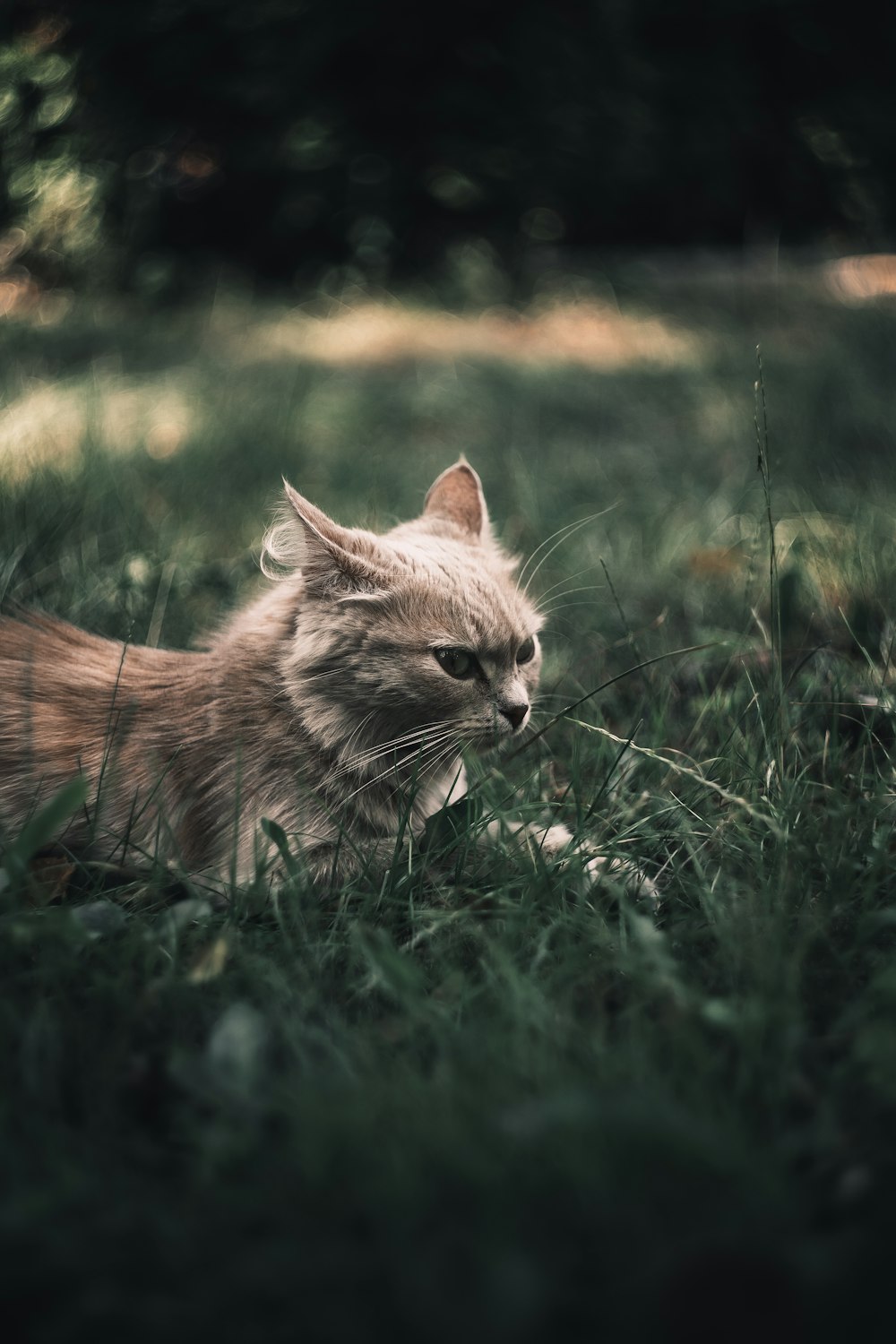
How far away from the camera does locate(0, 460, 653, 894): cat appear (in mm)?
1734

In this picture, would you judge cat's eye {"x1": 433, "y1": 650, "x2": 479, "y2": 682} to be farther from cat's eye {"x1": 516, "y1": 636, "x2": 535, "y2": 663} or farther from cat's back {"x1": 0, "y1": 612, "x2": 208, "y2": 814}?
cat's back {"x1": 0, "y1": 612, "x2": 208, "y2": 814}

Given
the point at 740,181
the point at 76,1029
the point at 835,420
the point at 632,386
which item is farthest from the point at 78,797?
the point at 740,181

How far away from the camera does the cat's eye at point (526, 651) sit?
1919 mm

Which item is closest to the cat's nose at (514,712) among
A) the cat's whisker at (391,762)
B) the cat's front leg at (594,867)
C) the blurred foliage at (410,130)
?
the cat's whisker at (391,762)

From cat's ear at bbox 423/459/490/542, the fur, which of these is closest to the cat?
the fur

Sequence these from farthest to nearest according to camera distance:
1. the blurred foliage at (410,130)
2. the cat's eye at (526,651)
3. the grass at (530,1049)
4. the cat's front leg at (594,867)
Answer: the blurred foliage at (410,130), the cat's eye at (526,651), the cat's front leg at (594,867), the grass at (530,1049)

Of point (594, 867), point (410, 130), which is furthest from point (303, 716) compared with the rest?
point (410, 130)

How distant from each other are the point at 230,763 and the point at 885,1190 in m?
1.23

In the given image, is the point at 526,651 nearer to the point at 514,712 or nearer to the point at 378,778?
the point at 514,712

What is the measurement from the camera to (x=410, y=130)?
7836 millimetres

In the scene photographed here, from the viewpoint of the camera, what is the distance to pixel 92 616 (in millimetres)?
Result: 2438

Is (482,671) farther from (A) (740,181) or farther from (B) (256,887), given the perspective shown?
(A) (740,181)

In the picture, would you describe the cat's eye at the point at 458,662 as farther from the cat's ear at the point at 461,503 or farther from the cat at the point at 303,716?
the cat's ear at the point at 461,503

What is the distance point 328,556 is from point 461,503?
1.80ft
